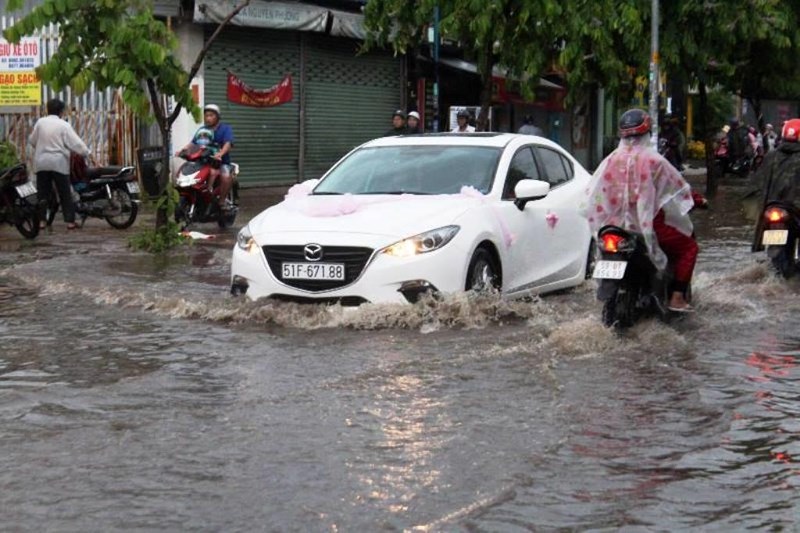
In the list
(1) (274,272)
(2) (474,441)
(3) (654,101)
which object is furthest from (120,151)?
(2) (474,441)

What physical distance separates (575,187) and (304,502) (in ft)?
23.0

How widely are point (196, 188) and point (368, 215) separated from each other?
752 cm

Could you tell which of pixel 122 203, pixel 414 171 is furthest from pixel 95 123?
pixel 414 171

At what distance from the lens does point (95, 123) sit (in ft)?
73.2

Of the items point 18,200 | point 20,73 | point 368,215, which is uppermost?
point 20,73

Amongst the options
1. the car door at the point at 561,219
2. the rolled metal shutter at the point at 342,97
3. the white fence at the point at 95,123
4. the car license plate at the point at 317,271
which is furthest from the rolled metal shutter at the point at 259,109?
the car license plate at the point at 317,271

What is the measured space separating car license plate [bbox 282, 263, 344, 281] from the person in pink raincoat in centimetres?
176

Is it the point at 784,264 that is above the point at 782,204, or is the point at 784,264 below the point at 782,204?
below

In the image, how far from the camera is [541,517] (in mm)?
4910

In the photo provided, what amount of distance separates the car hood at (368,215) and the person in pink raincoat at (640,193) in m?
1.23

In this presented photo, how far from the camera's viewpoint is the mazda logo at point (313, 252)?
9273mm

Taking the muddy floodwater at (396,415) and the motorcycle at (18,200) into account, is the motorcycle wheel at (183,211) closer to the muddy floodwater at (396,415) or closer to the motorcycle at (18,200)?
the motorcycle at (18,200)

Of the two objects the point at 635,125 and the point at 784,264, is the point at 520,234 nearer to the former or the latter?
the point at 635,125

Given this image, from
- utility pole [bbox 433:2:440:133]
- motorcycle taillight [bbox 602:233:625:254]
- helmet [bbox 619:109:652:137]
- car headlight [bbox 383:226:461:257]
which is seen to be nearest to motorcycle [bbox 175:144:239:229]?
car headlight [bbox 383:226:461:257]
